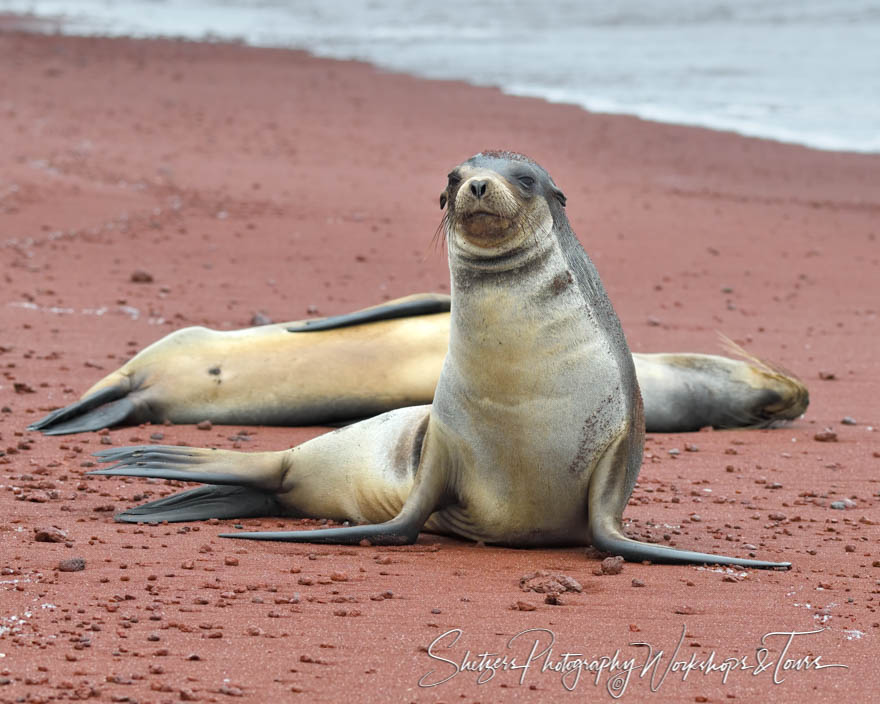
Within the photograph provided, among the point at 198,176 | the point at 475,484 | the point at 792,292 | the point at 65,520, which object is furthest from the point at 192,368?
the point at 198,176

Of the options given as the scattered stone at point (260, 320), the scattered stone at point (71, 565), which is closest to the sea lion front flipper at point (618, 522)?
the scattered stone at point (71, 565)

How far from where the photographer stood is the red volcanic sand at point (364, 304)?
3947mm

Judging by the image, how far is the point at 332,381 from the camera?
759 cm

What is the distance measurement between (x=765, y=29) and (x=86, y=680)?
→ 37.2 meters

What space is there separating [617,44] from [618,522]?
32.2m

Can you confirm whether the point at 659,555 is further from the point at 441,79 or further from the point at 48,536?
the point at 441,79

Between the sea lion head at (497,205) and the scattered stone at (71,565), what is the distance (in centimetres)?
165

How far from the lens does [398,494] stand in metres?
5.54

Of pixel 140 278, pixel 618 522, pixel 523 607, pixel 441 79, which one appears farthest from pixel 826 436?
pixel 441 79

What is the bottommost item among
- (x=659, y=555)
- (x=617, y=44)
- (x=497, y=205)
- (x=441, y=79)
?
(x=659, y=555)

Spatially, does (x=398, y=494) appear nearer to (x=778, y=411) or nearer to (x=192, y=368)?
(x=192, y=368)

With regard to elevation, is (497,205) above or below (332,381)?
above

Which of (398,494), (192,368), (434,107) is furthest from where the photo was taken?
(434,107)

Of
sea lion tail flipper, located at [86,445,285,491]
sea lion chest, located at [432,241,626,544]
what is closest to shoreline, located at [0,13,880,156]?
sea lion tail flipper, located at [86,445,285,491]
